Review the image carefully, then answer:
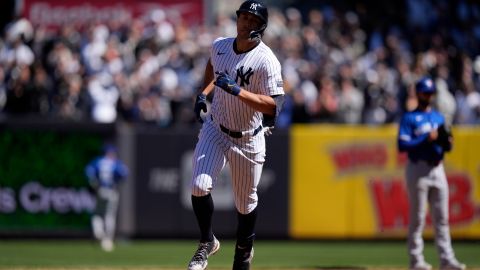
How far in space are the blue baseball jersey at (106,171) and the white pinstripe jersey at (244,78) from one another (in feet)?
30.5

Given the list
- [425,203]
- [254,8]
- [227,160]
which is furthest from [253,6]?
[425,203]

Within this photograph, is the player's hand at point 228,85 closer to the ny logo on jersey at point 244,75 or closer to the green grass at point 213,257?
the ny logo on jersey at point 244,75

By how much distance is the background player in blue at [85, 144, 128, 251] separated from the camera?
18.5 metres

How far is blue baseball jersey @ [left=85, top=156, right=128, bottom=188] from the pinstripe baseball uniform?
917 centimetres

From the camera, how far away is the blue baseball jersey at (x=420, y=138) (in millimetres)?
12555

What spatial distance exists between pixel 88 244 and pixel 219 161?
10287 mm

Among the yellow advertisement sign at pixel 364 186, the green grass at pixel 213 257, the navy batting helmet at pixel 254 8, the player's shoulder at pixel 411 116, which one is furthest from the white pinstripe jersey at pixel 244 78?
the yellow advertisement sign at pixel 364 186

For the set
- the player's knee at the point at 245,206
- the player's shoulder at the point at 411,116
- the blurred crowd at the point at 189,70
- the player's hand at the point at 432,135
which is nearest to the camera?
the player's knee at the point at 245,206

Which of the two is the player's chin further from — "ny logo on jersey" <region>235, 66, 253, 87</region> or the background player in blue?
the background player in blue

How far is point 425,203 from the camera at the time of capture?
497 inches

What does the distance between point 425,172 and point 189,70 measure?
8826 mm

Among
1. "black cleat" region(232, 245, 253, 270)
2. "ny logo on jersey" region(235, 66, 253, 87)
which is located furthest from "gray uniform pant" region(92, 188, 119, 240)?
"ny logo on jersey" region(235, 66, 253, 87)

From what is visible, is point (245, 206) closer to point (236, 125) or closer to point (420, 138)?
point (236, 125)

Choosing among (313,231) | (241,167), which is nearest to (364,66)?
(313,231)
